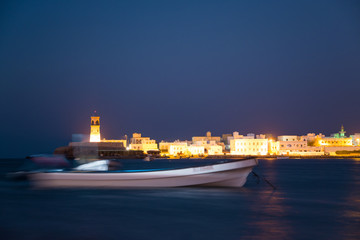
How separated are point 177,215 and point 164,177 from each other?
6959 millimetres

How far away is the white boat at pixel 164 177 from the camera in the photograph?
897 inches

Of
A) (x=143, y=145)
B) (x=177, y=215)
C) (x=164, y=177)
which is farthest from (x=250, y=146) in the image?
(x=177, y=215)

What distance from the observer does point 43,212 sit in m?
16.9

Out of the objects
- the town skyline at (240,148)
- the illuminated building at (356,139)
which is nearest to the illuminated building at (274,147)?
the town skyline at (240,148)

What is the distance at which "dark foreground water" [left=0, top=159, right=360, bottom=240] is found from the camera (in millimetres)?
12562

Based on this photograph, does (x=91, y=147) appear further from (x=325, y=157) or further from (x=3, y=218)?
(x=3, y=218)

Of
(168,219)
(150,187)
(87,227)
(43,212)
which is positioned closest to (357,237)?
(168,219)

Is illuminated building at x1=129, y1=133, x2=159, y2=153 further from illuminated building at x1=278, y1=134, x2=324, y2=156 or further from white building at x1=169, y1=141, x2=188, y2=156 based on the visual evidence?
illuminated building at x1=278, y1=134, x2=324, y2=156

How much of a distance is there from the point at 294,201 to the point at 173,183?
20.4 ft

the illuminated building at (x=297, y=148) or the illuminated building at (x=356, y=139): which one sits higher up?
the illuminated building at (x=356, y=139)

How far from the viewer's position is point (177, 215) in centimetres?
1608

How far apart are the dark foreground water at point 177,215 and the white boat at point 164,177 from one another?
1.51ft

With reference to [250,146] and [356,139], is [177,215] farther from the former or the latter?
[356,139]

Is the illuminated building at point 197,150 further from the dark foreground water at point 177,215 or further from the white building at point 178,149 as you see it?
the dark foreground water at point 177,215
